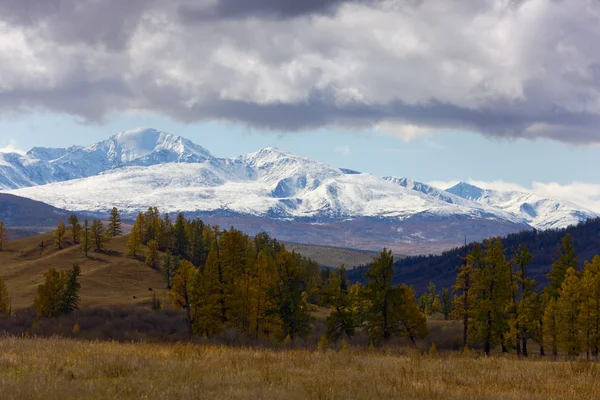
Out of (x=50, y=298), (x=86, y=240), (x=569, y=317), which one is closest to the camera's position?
(x=569, y=317)

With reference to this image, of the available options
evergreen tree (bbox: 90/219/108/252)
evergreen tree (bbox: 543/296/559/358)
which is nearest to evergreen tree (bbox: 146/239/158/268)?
evergreen tree (bbox: 90/219/108/252)

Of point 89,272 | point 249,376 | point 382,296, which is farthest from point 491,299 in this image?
point 89,272

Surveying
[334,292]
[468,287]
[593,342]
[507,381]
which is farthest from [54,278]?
[507,381]

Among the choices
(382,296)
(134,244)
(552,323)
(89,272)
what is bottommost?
(89,272)

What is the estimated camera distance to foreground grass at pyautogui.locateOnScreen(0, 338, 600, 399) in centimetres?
1092

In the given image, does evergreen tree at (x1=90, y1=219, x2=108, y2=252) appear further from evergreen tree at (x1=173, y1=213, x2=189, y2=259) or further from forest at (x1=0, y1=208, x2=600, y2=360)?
forest at (x1=0, y1=208, x2=600, y2=360)

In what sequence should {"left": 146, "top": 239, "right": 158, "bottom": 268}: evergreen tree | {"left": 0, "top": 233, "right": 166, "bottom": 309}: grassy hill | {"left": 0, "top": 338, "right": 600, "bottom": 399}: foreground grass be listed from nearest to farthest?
{"left": 0, "top": 338, "right": 600, "bottom": 399}: foreground grass
{"left": 0, "top": 233, "right": 166, "bottom": 309}: grassy hill
{"left": 146, "top": 239, "right": 158, "bottom": 268}: evergreen tree

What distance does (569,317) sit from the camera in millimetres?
58031

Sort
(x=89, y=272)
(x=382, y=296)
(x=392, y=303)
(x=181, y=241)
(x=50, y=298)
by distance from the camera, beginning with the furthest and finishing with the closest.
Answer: (x=181, y=241) < (x=89, y=272) < (x=50, y=298) < (x=392, y=303) < (x=382, y=296)

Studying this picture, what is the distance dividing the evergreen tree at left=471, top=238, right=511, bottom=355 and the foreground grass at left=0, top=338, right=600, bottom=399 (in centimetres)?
3948

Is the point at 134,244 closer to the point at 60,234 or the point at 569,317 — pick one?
the point at 60,234

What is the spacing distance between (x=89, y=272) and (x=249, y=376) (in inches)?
5516

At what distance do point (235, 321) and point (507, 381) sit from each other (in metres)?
48.4

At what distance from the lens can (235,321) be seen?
198 ft
